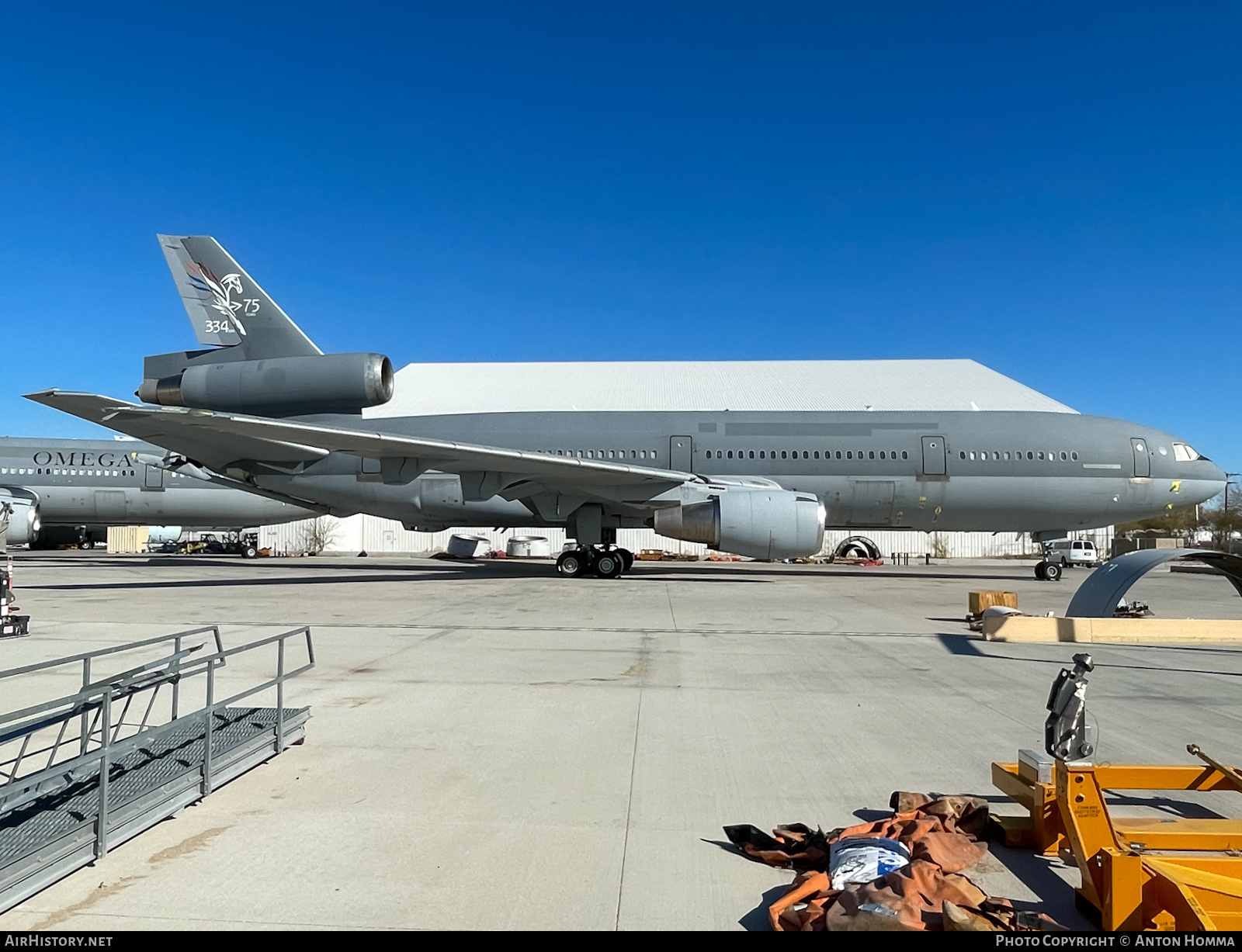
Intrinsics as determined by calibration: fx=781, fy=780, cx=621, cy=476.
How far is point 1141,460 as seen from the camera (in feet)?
60.1

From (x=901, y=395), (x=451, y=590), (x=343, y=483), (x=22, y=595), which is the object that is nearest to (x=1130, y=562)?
(x=451, y=590)

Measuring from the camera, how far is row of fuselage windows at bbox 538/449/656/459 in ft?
62.3

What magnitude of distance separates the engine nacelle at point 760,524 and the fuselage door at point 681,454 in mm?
2765

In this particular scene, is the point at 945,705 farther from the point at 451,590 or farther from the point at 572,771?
the point at 451,590

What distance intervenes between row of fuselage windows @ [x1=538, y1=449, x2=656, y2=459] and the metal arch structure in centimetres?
1050

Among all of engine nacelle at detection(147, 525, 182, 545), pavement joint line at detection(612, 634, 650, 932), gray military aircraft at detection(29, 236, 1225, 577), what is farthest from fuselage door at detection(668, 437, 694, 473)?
Answer: engine nacelle at detection(147, 525, 182, 545)

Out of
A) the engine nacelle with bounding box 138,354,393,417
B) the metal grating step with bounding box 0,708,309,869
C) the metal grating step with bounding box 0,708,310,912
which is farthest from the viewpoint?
the engine nacelle with bounding box 138,354,393,417

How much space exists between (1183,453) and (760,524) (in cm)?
1136

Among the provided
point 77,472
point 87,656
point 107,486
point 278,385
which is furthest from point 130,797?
point 77,472

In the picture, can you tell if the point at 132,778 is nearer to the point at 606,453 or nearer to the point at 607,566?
the point at 607,566

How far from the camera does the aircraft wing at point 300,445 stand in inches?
528

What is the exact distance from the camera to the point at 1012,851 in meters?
3.48

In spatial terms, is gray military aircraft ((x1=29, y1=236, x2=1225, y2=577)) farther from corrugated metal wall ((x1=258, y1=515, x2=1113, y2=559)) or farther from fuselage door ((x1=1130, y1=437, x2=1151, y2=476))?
corrugated metal wall ((x1=258, y1=515, x2=1113, y2=559))

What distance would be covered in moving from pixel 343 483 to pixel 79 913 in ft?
53.9
